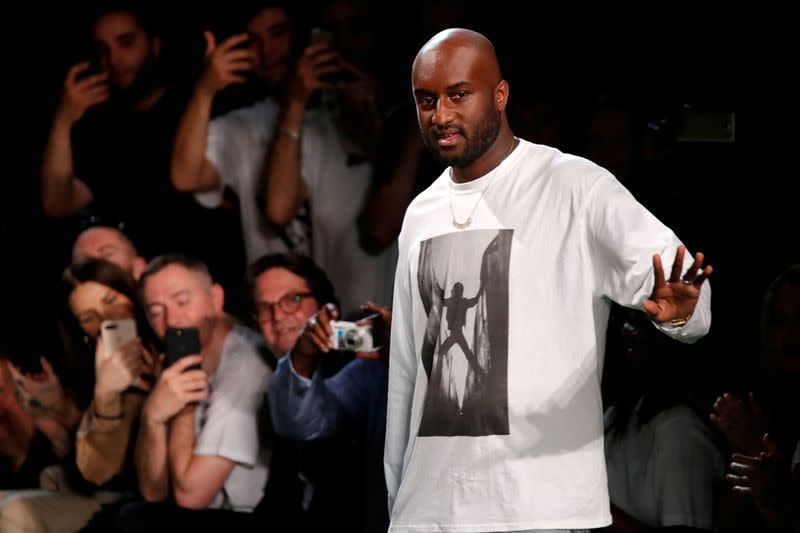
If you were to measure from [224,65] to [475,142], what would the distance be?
1.73m

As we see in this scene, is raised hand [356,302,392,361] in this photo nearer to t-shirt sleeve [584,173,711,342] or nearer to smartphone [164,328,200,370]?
smartphone [164,328,200,370]

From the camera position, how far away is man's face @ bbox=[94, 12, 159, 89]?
404 cm

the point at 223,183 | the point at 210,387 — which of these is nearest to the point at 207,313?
the point at 210,387

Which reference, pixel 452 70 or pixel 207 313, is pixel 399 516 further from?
pixel 207 313

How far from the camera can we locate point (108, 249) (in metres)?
3.89

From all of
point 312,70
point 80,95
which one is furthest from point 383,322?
point 80,95

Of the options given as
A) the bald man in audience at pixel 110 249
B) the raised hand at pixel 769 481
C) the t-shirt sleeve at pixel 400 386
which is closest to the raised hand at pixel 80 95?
the bald man in audience at pixel 110 249

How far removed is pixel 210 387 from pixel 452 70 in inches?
65.1

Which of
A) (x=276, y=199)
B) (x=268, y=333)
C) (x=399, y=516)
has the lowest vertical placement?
(x=399, y=516)

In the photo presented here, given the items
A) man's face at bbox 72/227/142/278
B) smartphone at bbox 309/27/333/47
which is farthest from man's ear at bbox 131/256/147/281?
smartphone at bbox 309/27/333/47

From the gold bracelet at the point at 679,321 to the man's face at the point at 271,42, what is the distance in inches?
88.0

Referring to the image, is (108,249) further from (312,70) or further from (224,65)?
(312,70)

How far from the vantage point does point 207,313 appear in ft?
11.5

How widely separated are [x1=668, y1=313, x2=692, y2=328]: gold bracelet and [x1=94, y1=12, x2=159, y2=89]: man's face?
2.63 m
